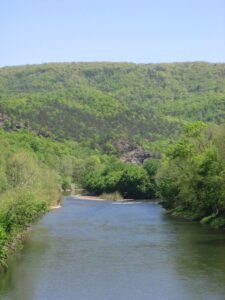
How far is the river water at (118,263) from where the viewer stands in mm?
48406

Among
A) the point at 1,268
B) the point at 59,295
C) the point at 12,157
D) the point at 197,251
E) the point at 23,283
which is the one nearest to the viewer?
the point at 59,295

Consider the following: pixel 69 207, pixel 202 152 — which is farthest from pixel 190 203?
pixel 69 207

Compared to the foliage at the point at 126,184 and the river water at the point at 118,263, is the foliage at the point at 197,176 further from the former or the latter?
the foliage at the point at 126,184

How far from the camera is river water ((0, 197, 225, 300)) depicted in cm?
4841

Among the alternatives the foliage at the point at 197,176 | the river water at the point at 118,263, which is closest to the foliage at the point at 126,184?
the foliage at the point at 197,176

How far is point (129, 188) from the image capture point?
17188 centimetres

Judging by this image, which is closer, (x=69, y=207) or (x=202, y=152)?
(x=202, y=152)

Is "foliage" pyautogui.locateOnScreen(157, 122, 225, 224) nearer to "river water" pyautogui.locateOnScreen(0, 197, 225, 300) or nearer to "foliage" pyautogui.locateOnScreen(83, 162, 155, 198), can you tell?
"river water" pyautogui.locateOnScreen(0, 197, 225, 300)

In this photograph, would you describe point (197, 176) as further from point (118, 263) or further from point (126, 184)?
point (126, 184)

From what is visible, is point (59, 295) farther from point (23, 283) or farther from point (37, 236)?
point (37, 236)

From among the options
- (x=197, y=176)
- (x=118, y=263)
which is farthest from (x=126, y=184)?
(x=118, y=263)

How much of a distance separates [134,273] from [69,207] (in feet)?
239

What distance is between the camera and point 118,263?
5994 centimetres

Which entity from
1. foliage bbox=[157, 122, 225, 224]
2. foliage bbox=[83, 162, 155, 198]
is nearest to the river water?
foliage bbox=[157, 122, 225, 224]
